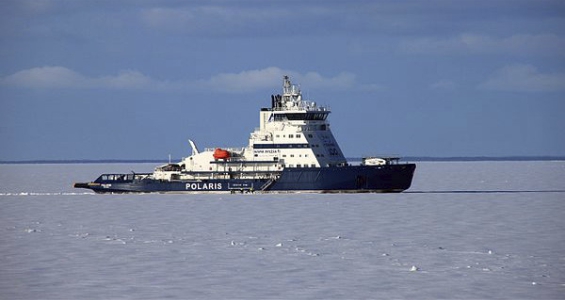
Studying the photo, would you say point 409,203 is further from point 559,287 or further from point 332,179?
point 559,287

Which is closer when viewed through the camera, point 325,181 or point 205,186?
point 325,181

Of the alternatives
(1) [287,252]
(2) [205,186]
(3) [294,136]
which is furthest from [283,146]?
(1) [287,252]

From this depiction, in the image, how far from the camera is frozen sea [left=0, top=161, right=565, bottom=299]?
32750mm

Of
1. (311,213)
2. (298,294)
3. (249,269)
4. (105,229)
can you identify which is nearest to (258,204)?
(311,213)

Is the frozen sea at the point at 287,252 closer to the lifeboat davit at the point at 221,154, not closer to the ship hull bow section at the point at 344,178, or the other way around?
the ship hull bow section at the point at 344,178

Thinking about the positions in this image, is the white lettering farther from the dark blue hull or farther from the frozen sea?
the frozen sea

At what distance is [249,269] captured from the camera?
3722cm

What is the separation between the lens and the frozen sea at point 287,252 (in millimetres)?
32750

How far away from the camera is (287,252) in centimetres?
4206

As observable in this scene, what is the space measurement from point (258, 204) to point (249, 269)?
36.7m

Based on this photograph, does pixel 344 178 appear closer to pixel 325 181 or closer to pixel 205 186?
pixel 325 181

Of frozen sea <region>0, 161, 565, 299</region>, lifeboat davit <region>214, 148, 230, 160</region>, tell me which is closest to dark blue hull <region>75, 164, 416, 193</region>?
lifeboat davit <region>214, 148, 230, 160</region>

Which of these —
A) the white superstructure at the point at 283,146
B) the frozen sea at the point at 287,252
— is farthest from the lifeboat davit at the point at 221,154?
the frozen sea at the point at 287,252

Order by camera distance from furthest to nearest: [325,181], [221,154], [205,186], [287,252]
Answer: [205,186], [221,154], [325,181], [287,252]
